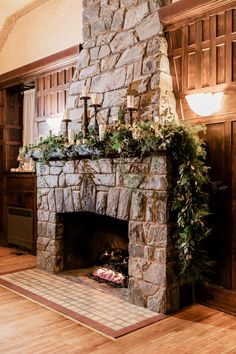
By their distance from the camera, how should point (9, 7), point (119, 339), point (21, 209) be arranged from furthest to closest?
point (21, 209), point (9, 7), point (119, 339)

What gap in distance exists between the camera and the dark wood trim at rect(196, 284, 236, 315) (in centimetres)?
339

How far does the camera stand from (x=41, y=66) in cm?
555

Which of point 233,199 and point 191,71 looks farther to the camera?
point 191,71

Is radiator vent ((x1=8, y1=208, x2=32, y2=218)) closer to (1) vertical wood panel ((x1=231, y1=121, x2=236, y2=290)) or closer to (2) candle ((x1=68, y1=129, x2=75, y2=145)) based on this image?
(2) candle ((x1=68, y1=129, x2=75, y2=145))

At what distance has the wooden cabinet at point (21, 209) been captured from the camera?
18.9 feet

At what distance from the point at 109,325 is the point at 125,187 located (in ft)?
4.23

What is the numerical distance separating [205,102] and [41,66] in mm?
3014

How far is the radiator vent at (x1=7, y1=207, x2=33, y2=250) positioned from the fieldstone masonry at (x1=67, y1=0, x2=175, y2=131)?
2.06 metres

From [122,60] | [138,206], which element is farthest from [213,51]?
[138,206]

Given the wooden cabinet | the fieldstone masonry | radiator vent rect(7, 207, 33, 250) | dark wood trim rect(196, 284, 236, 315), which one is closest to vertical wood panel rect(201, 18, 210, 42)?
the fieldstone masonry

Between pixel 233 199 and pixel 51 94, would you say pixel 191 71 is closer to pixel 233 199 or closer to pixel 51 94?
pixel 233 199

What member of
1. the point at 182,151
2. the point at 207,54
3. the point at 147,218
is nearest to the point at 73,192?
the point at 147,218

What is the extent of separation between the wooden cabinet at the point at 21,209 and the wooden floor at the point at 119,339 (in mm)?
2358

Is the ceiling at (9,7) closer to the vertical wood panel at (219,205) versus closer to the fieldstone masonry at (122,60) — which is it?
the fieldstone masonry at (122,60)
